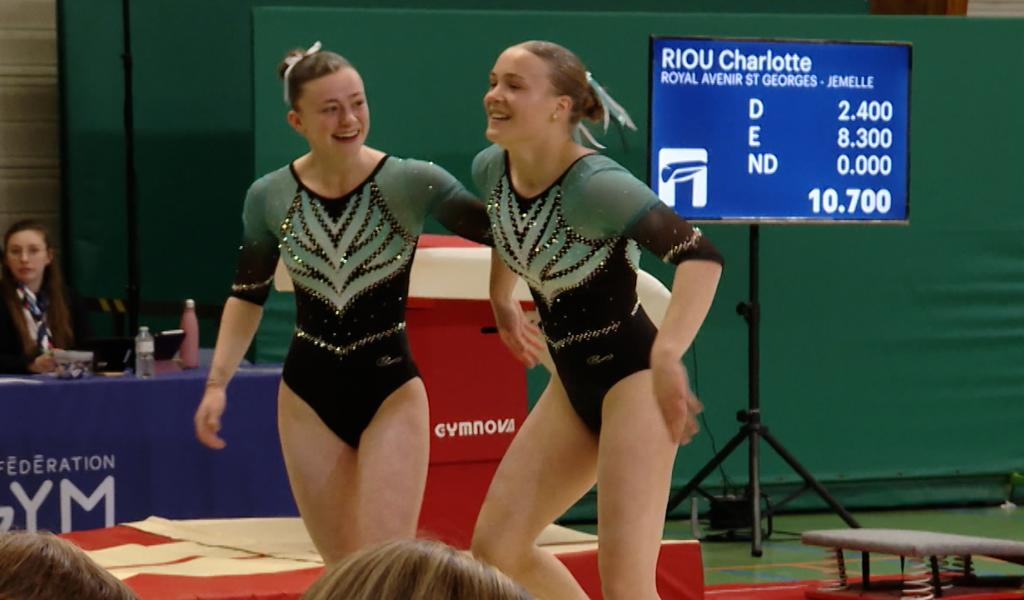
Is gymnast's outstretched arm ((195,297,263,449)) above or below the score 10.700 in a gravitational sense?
below

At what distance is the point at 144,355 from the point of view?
6.72 m

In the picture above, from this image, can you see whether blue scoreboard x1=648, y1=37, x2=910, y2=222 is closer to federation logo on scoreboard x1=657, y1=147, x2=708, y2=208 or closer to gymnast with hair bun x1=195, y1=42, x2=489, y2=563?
federation logo on scoreboard x1=657, y1=147, x2=708, y2=208

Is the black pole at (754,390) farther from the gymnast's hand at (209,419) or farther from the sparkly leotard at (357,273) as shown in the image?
the gymnast's hand at (209,419)

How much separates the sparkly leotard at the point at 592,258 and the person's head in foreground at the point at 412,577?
7.68ft

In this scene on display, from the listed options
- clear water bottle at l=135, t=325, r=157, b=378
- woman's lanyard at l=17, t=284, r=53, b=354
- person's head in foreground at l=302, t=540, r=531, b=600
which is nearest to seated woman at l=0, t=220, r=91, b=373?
woman's lanyard at l=17, t=284, r=53, b=354

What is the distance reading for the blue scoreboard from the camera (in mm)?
7301

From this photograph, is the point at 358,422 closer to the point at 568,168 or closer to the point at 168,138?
the point at 568,168

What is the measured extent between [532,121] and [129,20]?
4.76 m

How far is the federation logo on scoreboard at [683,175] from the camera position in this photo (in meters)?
7.29

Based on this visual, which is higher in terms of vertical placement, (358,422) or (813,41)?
(813,41)

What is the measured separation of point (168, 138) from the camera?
27.8ft

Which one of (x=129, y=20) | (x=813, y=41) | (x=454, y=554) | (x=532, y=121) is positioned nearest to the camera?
(x=454, y=554)

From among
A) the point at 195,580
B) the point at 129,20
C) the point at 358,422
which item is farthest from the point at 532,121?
the point at 129,20

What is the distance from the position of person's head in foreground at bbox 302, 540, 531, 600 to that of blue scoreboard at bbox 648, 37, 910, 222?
5.81m
